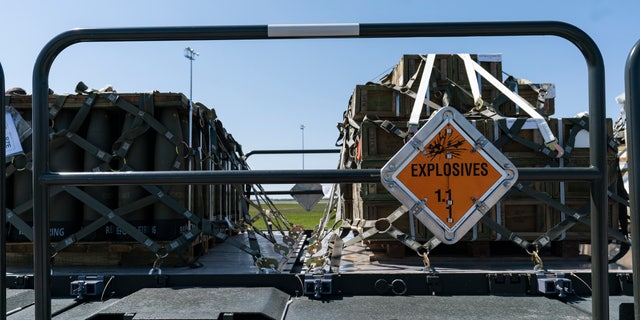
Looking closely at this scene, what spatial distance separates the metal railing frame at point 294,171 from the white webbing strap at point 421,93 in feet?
6.71

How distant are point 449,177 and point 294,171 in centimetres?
46

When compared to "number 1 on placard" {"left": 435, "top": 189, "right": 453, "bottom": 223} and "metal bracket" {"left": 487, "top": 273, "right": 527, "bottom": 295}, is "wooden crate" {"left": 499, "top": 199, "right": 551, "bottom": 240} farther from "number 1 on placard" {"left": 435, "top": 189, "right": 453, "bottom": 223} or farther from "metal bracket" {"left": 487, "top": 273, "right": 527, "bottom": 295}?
"number 1 on placard" {"left": 435, "top": 189, "right": 453, "bottom": 223}

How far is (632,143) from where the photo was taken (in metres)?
1.25

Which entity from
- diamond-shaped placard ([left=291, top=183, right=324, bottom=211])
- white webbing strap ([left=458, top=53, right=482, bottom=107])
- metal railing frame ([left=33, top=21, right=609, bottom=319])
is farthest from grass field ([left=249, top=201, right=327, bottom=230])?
metal railing frame ([left=33, top=21, right=609, bottom=319])

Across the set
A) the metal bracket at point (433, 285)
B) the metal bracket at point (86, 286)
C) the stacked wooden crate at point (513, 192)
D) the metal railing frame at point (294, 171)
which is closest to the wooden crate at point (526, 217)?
the stacked wooden crate at point (513, 192)

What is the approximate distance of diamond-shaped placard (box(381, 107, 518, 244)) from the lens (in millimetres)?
1334

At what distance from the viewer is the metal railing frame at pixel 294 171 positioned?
4.25 ft

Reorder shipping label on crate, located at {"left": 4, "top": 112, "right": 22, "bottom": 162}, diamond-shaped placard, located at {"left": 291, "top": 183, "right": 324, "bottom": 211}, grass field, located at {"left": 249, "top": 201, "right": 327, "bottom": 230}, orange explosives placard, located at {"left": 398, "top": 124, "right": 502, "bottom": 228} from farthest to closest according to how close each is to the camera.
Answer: grass field, located at {"left": 249, "top": 201, "right": 327, "bottom": 230}
diamond-shaped placard, located at {"left": 291, "top": 183, "right": 324, "bottom": 211}
shipping label on crate, located at {"left": 4, "top": 112, "right": 22, "bottom": 162}
orange explosives placard, located at {"left": 398, "top": 124, "right": 502, "bottom": 228}

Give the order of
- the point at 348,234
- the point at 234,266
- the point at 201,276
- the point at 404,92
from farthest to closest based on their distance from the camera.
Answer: the point at 348,234 < the point at 404,92 < the point at 234,266 < the point at 201,276

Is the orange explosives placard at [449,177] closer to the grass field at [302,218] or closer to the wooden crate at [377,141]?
the wooden crate at [377,141]

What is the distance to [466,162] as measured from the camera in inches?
53.1

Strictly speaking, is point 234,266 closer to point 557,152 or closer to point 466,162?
point 466,162

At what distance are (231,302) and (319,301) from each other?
1.38 ft

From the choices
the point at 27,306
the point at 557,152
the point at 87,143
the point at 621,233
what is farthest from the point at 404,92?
the point at 27,306
